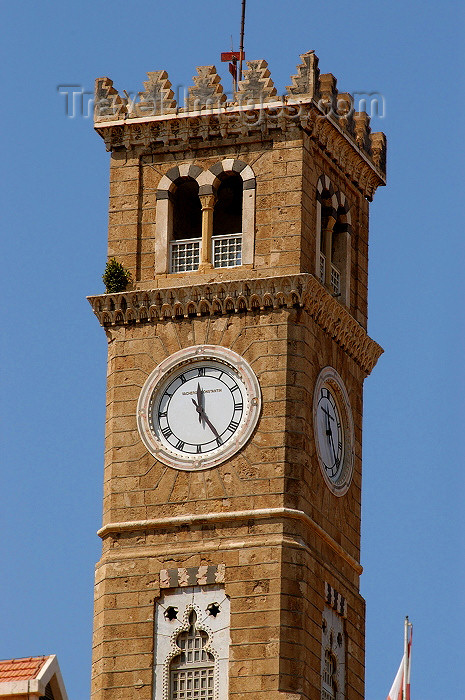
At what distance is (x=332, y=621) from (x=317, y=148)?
11302 millimetres

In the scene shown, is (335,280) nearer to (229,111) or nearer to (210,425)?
(229,111)

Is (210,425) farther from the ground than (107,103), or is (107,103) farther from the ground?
(107,103)

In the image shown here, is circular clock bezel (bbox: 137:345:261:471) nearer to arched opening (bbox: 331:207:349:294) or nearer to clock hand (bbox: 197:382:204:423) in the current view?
clock hand (bbox: 197:382:204:423)

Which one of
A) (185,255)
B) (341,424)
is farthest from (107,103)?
(341,424)

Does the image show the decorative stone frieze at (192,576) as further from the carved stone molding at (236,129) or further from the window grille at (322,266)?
the carved stone molding at (236,129)

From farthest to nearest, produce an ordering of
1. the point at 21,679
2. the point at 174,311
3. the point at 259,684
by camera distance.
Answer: the point at 174,311 < the point at 259,684 < the point at 21,679

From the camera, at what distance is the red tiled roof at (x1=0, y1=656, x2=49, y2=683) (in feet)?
171

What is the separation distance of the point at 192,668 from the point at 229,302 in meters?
8.59

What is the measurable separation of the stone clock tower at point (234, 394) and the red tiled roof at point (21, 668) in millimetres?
7337

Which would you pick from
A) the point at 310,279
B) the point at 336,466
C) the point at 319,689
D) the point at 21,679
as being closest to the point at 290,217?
the point at 310,279

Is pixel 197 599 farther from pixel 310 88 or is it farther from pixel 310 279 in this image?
pixel 310 88

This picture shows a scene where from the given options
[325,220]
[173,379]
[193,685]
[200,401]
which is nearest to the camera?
[193,685]

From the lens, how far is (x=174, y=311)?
63.1 metres

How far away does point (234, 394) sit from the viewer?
6200 centimetres
